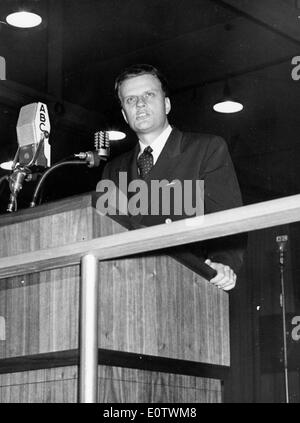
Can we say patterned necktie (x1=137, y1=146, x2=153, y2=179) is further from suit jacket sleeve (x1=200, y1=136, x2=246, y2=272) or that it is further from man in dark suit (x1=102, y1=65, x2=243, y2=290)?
suit jacket sleeve (x1=200, y1=136, x2=246, y2=272)

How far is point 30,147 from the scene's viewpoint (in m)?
1.84

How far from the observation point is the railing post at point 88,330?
3.81 feet

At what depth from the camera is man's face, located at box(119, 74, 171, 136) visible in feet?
7.22

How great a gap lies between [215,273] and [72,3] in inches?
120

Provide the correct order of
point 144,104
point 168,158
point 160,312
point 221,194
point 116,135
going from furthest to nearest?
point 116,135 < point 144,104 < point 168,158 < point 221,194 < point 160,312

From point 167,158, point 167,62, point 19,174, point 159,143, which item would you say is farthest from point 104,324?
point 167,62

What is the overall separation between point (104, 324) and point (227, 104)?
12.8ft

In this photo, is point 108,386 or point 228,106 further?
point 228,106

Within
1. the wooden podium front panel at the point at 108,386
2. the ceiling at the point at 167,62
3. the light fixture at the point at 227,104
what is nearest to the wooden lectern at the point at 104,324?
the wooden podium front panel at the point at 108,386

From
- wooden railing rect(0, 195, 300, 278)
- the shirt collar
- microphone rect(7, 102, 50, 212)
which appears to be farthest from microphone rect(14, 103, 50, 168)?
wooden railing rect(0, 195, 300, 278)

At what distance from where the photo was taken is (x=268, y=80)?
5016mm

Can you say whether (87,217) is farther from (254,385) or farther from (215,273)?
(254,385)

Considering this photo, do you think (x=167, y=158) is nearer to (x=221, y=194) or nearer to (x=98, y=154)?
(x=221, y=194)
